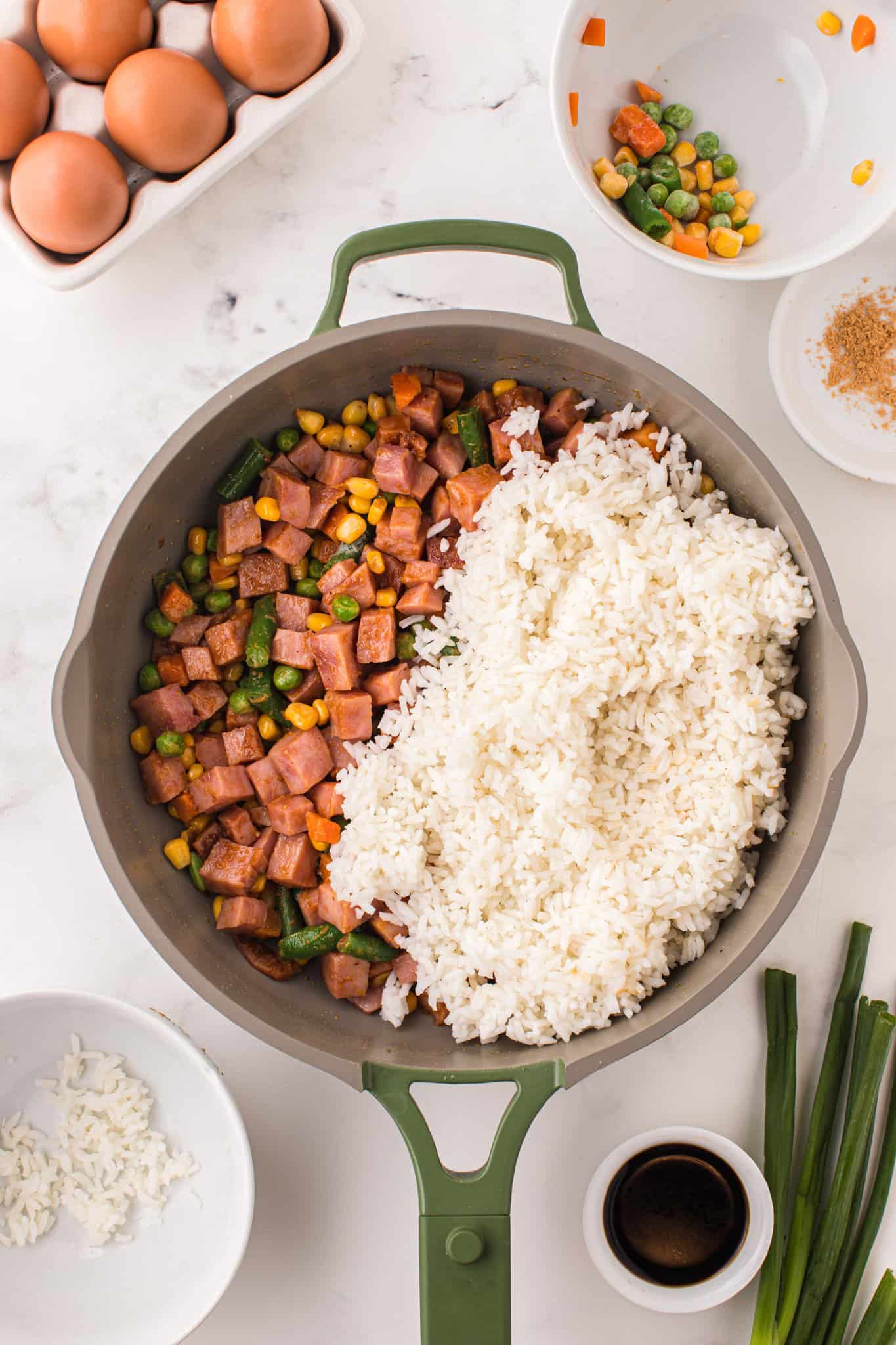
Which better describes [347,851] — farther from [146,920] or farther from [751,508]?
[751,508]

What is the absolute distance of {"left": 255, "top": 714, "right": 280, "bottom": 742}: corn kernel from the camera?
2.33 meters

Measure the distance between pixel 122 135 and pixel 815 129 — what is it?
1.51 meters

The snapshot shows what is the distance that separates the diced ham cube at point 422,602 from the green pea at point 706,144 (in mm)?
1138

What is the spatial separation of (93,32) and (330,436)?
940 mm

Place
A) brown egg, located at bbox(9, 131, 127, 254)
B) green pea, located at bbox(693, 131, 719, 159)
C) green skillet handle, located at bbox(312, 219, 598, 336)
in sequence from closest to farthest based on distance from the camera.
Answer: green skillet handle, located at bbox(312, 219, 598, 336)
brown egg, located at bbox(9, 131, 127, 254)
green pea, located at bbox(693, 131, 719, 159)

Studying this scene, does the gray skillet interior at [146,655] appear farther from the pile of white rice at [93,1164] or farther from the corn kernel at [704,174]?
the corn kernel at [704,174]

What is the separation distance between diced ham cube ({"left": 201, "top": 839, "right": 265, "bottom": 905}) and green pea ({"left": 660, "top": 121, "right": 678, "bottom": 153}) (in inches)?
70.1

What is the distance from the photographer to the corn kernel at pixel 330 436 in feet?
7.70

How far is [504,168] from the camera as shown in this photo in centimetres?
245

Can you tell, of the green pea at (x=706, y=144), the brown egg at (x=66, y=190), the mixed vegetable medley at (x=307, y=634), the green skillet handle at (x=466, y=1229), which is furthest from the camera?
the green pea at (x=706, y=144)

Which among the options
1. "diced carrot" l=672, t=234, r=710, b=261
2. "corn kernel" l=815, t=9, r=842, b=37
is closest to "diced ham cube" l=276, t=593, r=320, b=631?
"diced carrot" l=672, t=234, r=710, b=261

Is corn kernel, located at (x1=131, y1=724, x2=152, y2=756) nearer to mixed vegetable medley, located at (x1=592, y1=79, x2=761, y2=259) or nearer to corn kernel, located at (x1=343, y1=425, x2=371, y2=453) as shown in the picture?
corn kernel, located at (x1=343, y1=425, x2=371, y2=453)

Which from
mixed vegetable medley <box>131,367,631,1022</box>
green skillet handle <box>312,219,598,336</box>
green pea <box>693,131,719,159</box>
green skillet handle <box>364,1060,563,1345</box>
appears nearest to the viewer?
green skillet handle <box>364,1060,563,1345</box>

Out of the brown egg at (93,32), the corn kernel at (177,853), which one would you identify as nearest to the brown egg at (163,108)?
the brown egg at (93,32)
